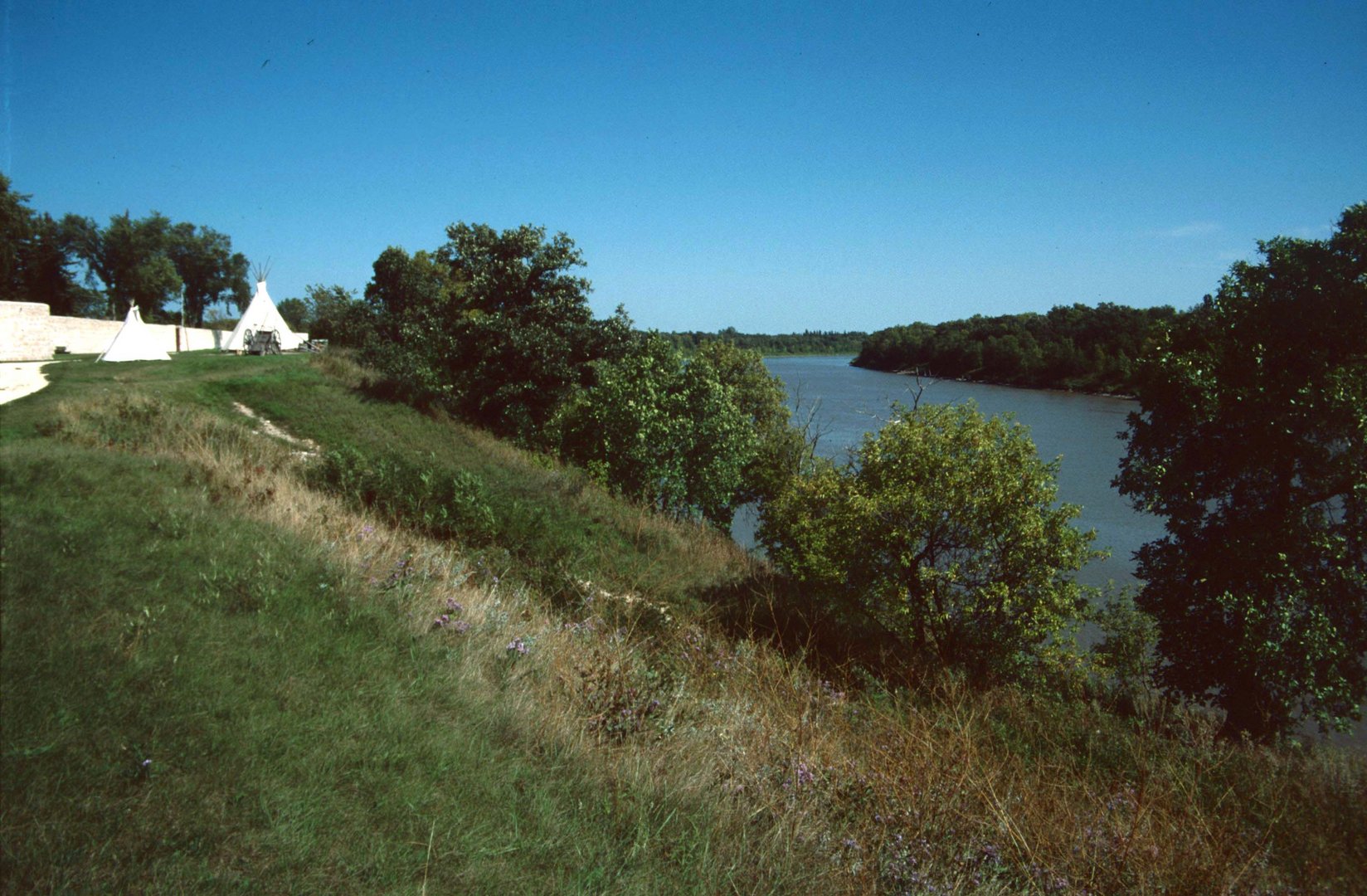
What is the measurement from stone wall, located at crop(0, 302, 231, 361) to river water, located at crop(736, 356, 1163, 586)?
20621 millimetres

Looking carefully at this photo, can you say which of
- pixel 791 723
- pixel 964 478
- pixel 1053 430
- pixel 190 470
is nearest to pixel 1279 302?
pixel 964 478

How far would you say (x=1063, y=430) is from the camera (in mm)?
45719

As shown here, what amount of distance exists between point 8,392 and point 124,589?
226 inches

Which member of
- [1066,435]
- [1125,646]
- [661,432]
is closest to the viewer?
[1125,646]

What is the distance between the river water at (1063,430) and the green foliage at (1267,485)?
89.9 inches

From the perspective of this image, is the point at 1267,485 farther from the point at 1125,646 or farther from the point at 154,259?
the point at 154,259

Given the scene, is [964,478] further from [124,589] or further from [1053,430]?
[1053,430]

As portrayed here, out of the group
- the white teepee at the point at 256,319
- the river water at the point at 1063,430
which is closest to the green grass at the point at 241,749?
the river water at the point at 1063,430

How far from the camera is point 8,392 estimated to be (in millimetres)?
7332

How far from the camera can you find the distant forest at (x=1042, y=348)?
195 ft

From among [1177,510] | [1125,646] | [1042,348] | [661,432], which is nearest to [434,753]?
[1177,510]

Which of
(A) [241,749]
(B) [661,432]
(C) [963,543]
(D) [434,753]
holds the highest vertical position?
(A) [241,749]

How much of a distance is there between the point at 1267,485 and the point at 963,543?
5.73 m

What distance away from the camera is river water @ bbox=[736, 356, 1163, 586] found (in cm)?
2766
